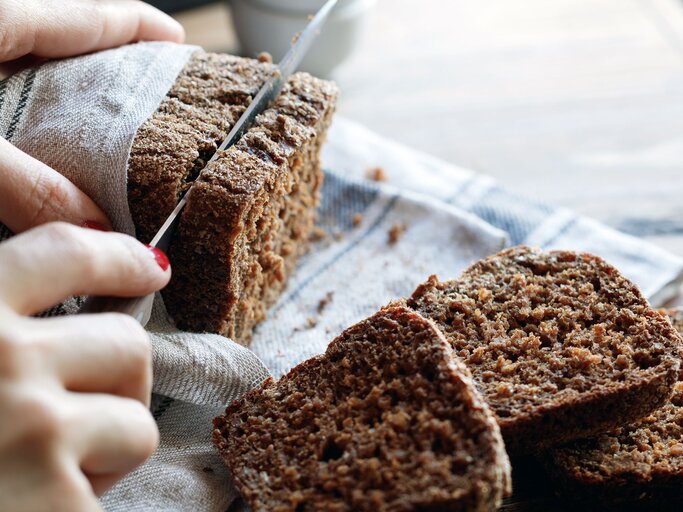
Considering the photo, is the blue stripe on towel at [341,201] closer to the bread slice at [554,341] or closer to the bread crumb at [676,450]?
the bread slice at [554,341]

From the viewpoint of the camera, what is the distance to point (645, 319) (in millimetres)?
2525

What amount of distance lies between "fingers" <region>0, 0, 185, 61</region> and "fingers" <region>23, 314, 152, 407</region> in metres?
1.34

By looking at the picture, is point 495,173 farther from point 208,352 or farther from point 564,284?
point 208,352

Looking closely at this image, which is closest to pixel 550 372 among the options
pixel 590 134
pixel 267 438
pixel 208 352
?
pixel 267 438

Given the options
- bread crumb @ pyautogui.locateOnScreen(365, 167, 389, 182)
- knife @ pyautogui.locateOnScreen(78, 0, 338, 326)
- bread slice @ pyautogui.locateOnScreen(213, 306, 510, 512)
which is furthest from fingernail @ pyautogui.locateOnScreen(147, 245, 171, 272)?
bread crumb @ pyautogui.locateOnScreen(365, 167, 389, 182)

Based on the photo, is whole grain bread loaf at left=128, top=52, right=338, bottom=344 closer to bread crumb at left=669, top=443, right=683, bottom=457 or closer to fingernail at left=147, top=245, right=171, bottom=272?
fingernail at left=147, top=245, right=171, bottom=272

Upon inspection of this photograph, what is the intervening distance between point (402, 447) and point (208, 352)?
81 centimetres

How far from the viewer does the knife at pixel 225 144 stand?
6.84ft

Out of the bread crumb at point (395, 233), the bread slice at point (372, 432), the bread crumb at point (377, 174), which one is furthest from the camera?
the bread crumb at point (377, 174)

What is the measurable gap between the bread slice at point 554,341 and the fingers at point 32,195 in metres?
1.13

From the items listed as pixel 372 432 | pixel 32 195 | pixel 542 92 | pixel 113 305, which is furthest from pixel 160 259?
pixel 542 92

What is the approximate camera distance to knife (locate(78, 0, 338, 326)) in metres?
2.09

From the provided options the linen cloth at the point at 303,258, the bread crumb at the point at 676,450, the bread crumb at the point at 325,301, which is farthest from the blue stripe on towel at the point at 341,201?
the bread crumb at the point at 676,450

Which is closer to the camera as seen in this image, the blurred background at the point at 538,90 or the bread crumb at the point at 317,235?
the bread crumb at the point at 317,235
